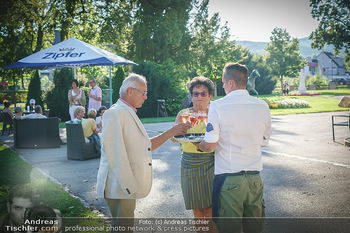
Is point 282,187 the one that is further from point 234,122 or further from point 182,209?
point 234,122

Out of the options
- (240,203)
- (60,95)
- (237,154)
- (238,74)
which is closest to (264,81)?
(60,95)

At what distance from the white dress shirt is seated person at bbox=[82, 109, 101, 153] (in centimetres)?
637

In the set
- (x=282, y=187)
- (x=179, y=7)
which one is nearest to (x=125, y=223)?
(x=282, y=187)

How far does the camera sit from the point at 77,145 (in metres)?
8.34

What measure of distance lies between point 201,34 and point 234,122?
34459 mm

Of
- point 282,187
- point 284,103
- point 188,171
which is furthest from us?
point 284,103

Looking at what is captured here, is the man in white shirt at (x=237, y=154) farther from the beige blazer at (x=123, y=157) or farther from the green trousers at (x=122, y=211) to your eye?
the green trousers at (x=122, y=211)

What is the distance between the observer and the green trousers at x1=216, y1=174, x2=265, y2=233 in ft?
8.32

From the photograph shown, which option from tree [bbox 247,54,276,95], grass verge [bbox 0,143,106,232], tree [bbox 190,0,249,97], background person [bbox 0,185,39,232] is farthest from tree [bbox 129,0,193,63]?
tree [bbox 247,54,276,95]

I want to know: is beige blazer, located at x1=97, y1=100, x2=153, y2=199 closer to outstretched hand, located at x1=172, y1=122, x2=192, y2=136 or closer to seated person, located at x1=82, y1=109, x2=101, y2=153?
outstretched hand, located at x1=172, y1=122, x2=192, y2=136

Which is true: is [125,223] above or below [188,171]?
below

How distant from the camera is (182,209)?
4.65 m

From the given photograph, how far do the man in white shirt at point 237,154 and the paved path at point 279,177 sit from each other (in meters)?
1.97

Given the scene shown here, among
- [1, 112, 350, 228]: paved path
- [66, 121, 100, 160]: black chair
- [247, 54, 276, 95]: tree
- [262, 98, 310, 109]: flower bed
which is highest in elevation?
[247, 54, 276, 95]: tree
